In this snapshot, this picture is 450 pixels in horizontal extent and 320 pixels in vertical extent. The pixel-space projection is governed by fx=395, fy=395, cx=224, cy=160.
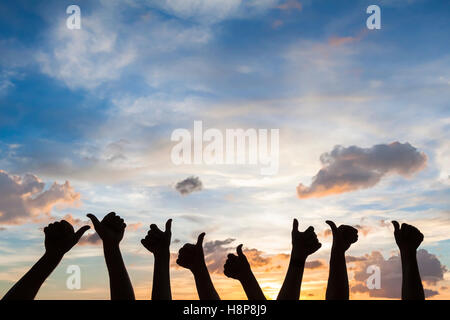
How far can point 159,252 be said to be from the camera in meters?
6.88

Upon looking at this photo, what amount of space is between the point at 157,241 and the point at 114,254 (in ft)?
2.69

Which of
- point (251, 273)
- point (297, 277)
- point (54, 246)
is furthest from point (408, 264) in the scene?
point (54, 246)

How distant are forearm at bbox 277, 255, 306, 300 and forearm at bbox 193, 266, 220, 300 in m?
1.08

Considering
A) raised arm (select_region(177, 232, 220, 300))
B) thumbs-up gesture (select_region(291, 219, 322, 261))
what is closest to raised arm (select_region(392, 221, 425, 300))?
thumbs-up gesture (select_region(291, 219, 322, 261))

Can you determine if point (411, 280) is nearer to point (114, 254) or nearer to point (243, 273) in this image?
point (243, 273)

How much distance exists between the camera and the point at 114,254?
6.43 metres

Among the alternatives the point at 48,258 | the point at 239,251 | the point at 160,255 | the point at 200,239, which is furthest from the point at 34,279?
the point at 239,251

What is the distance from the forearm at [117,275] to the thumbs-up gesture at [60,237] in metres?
0.69

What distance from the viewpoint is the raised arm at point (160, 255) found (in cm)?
612

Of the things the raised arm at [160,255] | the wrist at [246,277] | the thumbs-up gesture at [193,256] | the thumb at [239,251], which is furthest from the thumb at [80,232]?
the wrist at [246,277]

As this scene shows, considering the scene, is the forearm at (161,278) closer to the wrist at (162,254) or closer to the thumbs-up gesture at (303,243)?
the wrist at (162,254)

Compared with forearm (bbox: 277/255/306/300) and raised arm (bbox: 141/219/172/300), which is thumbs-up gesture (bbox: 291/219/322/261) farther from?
raised arm (bbox: 141/219/172/300)

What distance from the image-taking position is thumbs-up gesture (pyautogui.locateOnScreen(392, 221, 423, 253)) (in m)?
6.64
